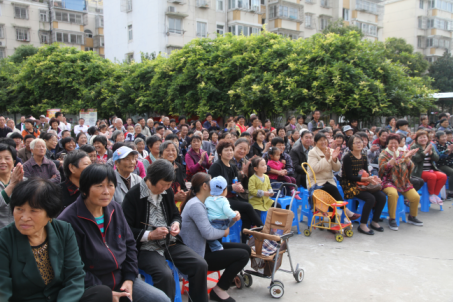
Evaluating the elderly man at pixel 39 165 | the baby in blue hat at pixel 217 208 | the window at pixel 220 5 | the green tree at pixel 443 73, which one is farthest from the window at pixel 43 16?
the baby in blue hat at pixel 217 208

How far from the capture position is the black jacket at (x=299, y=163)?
6543 millimetres

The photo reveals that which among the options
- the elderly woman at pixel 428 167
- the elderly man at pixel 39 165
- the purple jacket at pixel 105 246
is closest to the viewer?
the purple jacket at pixel 105 246

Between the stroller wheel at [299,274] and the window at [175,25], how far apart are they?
22.5 m

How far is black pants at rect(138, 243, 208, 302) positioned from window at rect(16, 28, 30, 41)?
36479mm

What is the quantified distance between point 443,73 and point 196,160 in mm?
31798

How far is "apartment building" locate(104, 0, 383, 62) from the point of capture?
23766 mm

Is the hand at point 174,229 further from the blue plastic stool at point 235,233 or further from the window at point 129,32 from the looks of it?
the window at point 129,32

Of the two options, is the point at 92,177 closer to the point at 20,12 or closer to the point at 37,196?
the point at 37,196

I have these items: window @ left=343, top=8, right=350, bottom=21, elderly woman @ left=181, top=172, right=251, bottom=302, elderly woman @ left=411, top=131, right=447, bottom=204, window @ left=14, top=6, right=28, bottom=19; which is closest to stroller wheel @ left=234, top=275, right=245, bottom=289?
elderly woman @ left=181, top=172, right=251, bottom=302

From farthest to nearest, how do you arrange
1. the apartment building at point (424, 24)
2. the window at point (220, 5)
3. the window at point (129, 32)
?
the apartment building at point (424, 24) < the window at point (129, 32) < the window at point (220, 5)

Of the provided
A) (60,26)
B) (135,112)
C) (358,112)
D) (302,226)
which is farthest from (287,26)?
(302,226)

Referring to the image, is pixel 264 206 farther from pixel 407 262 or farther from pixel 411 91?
pixel 411 91

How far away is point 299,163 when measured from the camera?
6.62 m

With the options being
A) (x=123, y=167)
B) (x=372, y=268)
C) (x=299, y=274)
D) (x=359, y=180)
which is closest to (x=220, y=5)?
(x=359, y=180)
